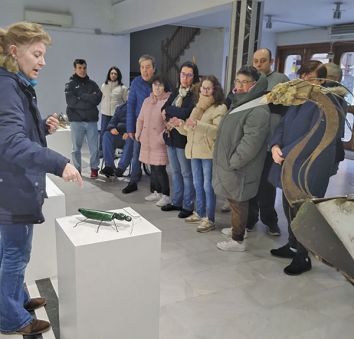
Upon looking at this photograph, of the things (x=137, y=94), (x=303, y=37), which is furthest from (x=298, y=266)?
(x=303, y=37)

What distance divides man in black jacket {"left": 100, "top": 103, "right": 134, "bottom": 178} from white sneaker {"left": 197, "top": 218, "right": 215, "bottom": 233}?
68.0 inches

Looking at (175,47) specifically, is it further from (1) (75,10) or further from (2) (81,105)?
(2) (81,105)

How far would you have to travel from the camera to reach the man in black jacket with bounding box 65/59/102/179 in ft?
15.8

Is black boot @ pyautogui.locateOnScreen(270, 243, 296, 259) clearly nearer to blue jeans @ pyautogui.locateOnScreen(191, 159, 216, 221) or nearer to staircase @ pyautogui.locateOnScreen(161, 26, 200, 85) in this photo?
blue jeans @ pyautogui.locateOnScreen(191, 159, 216, 221)

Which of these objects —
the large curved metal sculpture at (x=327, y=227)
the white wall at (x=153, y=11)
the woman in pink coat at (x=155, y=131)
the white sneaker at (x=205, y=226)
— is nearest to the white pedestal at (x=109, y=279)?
the large curved metal sculpture at (x=327, y=227)

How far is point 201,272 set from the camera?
272 cm

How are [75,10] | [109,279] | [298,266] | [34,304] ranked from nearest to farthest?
[109,279]
[34,304]
[298,266]
[75,10]

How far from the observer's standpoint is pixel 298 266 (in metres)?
2.73

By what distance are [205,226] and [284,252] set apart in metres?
0.73

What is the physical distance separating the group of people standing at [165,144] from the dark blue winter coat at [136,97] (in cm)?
1

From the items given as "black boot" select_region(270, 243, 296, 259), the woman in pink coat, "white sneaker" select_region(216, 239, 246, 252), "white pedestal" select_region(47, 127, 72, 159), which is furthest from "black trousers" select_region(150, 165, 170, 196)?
"white pedestal" select_region(47, 127, 72, 159)

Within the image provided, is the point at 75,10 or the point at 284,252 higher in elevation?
the point at 75,10

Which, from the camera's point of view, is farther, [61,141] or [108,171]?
[61,141]

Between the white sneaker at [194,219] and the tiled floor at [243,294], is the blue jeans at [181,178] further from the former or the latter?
the tiled floor at [243,294]
